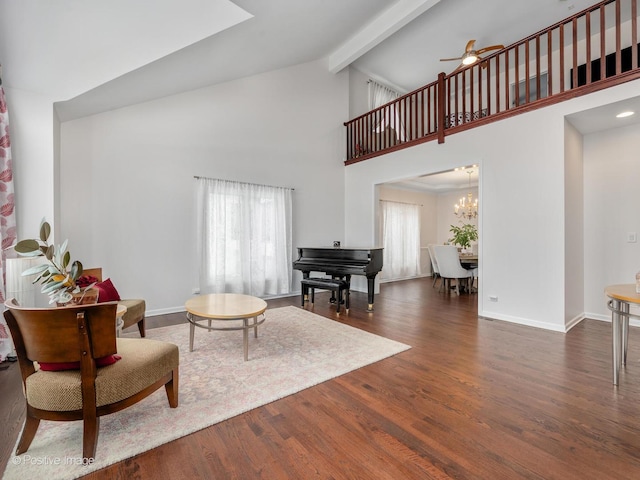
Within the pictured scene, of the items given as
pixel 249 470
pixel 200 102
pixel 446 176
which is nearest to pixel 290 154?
pixel 200 102

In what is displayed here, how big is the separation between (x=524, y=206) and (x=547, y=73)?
273cm

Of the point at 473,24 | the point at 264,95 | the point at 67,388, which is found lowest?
the point at 67,388

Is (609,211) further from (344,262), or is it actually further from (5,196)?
(5,196)

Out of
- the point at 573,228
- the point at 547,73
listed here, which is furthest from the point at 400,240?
the point at 547,73

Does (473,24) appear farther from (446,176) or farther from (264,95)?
(264,95)

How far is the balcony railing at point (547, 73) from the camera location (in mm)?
3217

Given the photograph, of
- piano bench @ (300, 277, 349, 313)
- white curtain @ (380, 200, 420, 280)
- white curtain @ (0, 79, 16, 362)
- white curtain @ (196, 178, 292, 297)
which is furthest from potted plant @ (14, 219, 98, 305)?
white curtain @ (380, 200, 420, 280)

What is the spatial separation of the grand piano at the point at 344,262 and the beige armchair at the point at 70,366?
3299 millimetres

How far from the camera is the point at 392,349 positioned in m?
2.96

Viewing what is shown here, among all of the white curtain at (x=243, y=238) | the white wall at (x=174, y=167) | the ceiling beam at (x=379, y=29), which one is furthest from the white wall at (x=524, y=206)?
the white curtain at (x=243, y=238)

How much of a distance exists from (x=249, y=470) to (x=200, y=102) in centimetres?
489

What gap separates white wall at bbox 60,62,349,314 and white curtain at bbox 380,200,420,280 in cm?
238

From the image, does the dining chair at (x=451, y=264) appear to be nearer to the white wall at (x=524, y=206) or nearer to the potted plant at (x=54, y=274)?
the white wall at (x=524, y=206)

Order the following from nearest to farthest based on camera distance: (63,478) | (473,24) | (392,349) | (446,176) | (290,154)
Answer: (63,478)
(392,349)
(473,24)
(290,154)
(446,176)
